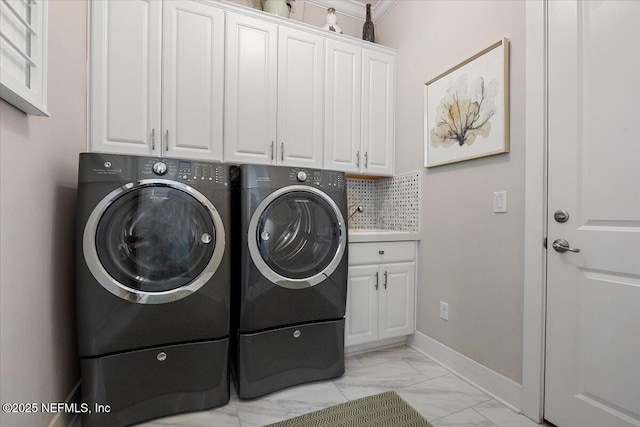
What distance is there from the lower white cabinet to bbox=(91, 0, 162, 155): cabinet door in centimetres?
154

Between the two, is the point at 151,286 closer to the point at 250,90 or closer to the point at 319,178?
the point at 319,178

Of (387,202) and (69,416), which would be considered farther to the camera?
(387,202)

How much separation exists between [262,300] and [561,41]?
188 centimetres

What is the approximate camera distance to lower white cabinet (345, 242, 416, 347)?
196 cm

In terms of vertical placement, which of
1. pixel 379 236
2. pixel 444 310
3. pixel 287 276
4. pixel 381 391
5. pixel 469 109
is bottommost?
pixel 381 391

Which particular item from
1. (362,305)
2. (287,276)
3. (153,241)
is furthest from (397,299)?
(153,241)

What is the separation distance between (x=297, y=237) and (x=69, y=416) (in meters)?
1.33

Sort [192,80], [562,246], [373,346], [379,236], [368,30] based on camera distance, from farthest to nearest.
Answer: [368,30], [373,346], [379,236], [192,80], [562,246]

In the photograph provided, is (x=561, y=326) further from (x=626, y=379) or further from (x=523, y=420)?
(x=523, y=420)

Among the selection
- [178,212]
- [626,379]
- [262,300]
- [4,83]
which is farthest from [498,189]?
[4,83]

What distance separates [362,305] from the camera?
6.51ft

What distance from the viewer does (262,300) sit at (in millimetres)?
1531

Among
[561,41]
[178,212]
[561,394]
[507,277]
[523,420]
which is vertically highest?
[561,41]

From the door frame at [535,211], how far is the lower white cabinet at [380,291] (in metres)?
0.80
